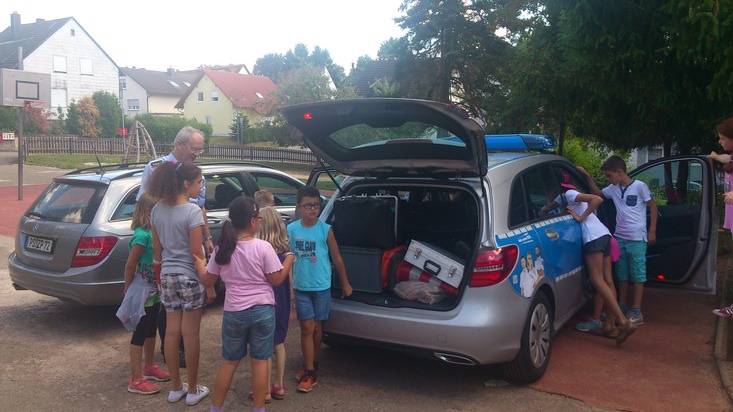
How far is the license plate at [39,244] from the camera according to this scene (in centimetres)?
602

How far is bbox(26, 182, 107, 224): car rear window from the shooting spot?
6.05m

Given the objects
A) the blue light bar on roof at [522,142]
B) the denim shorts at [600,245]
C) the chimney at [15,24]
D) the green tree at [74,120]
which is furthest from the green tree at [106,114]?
the denim shorts at [600,245]

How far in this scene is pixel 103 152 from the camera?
3722 centimetres

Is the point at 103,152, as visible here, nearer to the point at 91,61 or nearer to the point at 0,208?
the point at 91,61

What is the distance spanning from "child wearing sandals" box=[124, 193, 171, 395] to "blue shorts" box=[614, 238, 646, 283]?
13.6ft

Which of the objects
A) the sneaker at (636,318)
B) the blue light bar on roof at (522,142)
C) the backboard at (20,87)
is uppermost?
the backboard at (20,87)

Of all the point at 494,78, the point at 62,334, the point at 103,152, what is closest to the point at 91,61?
the point at 103,152

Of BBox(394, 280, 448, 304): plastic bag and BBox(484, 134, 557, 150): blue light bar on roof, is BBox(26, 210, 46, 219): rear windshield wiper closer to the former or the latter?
BBox(394, 280, 448, 304): plastic bag

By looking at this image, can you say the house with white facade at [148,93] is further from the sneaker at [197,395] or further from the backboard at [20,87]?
the sneaker at [197,395]

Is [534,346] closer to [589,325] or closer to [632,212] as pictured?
[589,325]

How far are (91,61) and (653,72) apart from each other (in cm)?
5258

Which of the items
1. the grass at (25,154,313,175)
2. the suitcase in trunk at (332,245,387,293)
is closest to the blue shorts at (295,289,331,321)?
the suitcase in trunk at (332,245,387,293)

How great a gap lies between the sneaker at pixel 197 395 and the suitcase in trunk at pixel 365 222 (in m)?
1.51

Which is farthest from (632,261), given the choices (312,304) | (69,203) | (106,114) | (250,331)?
(106,114)
